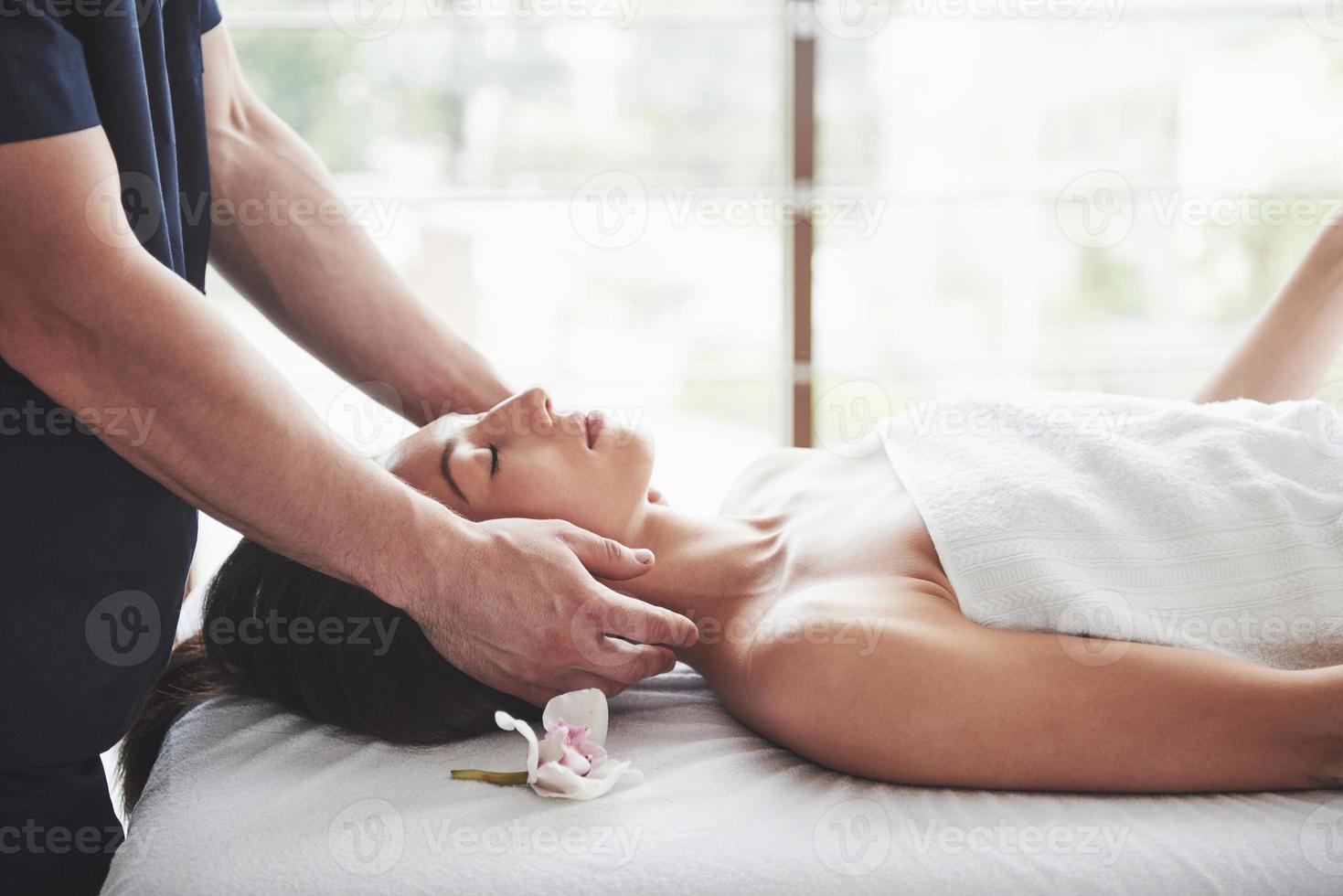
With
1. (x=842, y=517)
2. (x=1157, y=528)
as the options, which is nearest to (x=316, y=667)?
(x=842, y=517)

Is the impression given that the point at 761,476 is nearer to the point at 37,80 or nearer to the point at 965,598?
the point at 965,598

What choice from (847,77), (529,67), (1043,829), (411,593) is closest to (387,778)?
(411,593)

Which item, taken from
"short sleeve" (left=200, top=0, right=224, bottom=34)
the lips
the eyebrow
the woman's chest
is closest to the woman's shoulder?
the woman's chest

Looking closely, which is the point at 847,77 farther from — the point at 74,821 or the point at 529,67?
the point at 74,821

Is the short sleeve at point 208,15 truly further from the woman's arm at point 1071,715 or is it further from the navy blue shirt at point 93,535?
the woman's arm at point 1071,715

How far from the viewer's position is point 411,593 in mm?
1081

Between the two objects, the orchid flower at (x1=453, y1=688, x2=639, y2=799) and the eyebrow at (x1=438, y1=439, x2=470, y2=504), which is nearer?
the orchid flower at (x1=453, y1=688, x2=639, y2=799)

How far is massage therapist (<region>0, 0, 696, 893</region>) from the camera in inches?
37.0

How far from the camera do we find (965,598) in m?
1.18

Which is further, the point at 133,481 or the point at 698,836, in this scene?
the point at 133,481

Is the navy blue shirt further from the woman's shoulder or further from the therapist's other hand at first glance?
the woman's shoulder

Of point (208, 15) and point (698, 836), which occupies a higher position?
point (208, 15)

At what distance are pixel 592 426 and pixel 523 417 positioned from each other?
93 mm

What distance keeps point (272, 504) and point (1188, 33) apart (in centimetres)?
386
